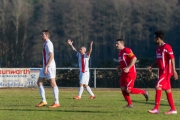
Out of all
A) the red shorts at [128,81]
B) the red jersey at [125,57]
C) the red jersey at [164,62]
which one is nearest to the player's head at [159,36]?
the red jersey at [164,62]

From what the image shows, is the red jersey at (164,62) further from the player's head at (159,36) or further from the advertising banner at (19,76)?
the advertising banner at (19,76)

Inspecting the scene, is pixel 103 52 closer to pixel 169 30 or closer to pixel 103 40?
pixel 103 40

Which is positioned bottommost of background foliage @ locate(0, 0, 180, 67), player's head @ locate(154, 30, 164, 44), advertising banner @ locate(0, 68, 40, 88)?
advertising banner @ locate(0, 68, 40, 88)

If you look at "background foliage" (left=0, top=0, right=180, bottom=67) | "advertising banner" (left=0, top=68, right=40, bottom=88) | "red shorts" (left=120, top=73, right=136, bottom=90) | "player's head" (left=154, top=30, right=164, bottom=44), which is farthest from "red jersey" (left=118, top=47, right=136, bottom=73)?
"background foliage" (left=0, top=0, right=180, bottom=67)

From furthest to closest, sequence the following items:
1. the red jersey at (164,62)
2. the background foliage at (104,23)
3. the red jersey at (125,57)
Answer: the background foliage at (104,23) < the red jersey at (125,57) < the red jersey at (164,62)

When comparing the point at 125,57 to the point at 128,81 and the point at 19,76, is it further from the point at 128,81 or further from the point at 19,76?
the point at 19,76

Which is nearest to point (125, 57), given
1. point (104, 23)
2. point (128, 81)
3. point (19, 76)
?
point (128, 81)

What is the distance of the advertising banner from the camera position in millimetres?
31844

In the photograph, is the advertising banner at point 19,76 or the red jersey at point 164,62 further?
the advertising banner at point 19,76

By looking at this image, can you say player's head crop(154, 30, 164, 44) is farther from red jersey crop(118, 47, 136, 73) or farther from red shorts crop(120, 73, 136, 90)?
red shorts crop(120, 73, 136, 90)

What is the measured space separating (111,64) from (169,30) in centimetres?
2403

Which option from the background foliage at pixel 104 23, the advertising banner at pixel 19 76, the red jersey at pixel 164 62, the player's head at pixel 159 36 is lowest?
the advertising banner at pixel 19 76

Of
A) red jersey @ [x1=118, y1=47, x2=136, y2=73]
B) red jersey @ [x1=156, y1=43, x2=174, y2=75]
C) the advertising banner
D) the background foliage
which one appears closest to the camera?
red jersey @ [x1=156, y1=43, x2=174, y2=75]

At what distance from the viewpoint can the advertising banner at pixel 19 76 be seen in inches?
1254
